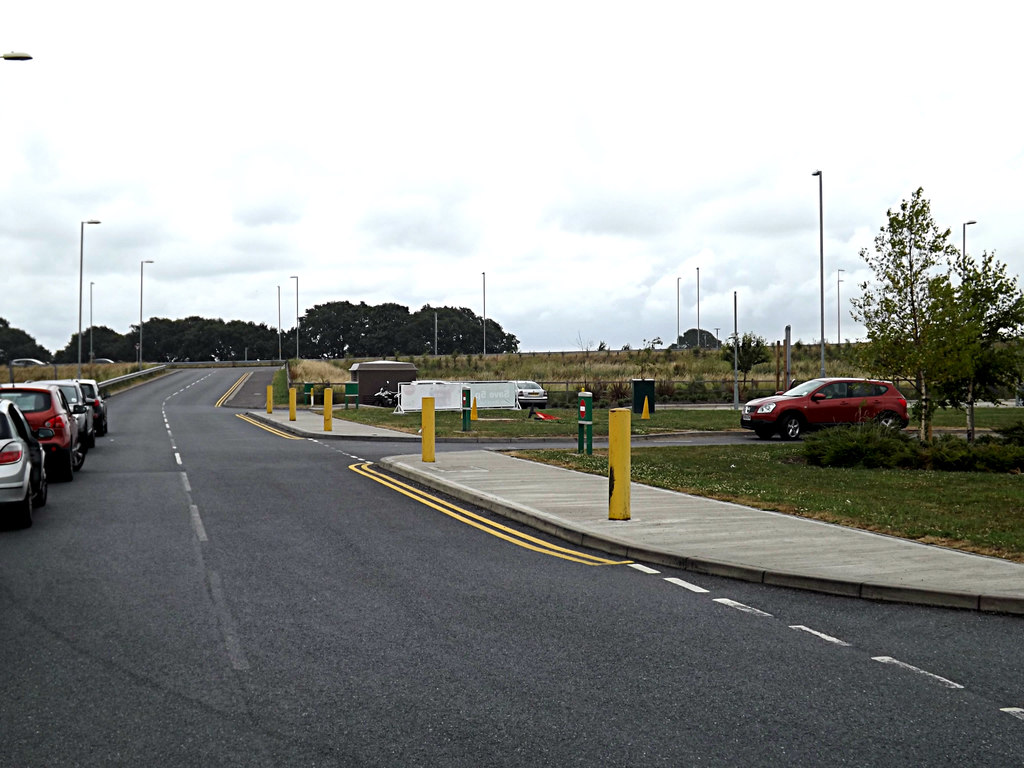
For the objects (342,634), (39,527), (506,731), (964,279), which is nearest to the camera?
(506,731)

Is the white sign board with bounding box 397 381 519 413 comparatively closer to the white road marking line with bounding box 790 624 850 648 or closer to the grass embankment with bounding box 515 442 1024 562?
the grass embankment with bounding box 515 442 1024 562

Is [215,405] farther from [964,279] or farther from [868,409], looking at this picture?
[964,279]

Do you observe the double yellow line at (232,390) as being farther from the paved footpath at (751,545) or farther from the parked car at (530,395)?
the paved footpath at (751,545)

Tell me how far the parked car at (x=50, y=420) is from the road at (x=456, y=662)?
250 inches

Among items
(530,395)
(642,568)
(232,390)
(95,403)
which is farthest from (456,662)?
(232,390)

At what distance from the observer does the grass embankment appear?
10.4m

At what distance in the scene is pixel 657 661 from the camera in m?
6.08

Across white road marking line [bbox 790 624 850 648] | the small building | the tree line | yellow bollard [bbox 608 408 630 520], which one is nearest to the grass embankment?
yellow bollard [bbox 608 408 630 520]

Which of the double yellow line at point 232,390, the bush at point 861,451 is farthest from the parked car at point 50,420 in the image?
the double yellow line at point 232,390

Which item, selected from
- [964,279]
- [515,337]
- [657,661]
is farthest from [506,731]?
[515,337]

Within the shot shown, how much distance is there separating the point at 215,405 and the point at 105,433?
22.7 m

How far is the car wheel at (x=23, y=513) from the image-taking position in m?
11.3

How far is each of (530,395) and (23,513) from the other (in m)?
30.7

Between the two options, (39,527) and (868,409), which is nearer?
(39,527)
